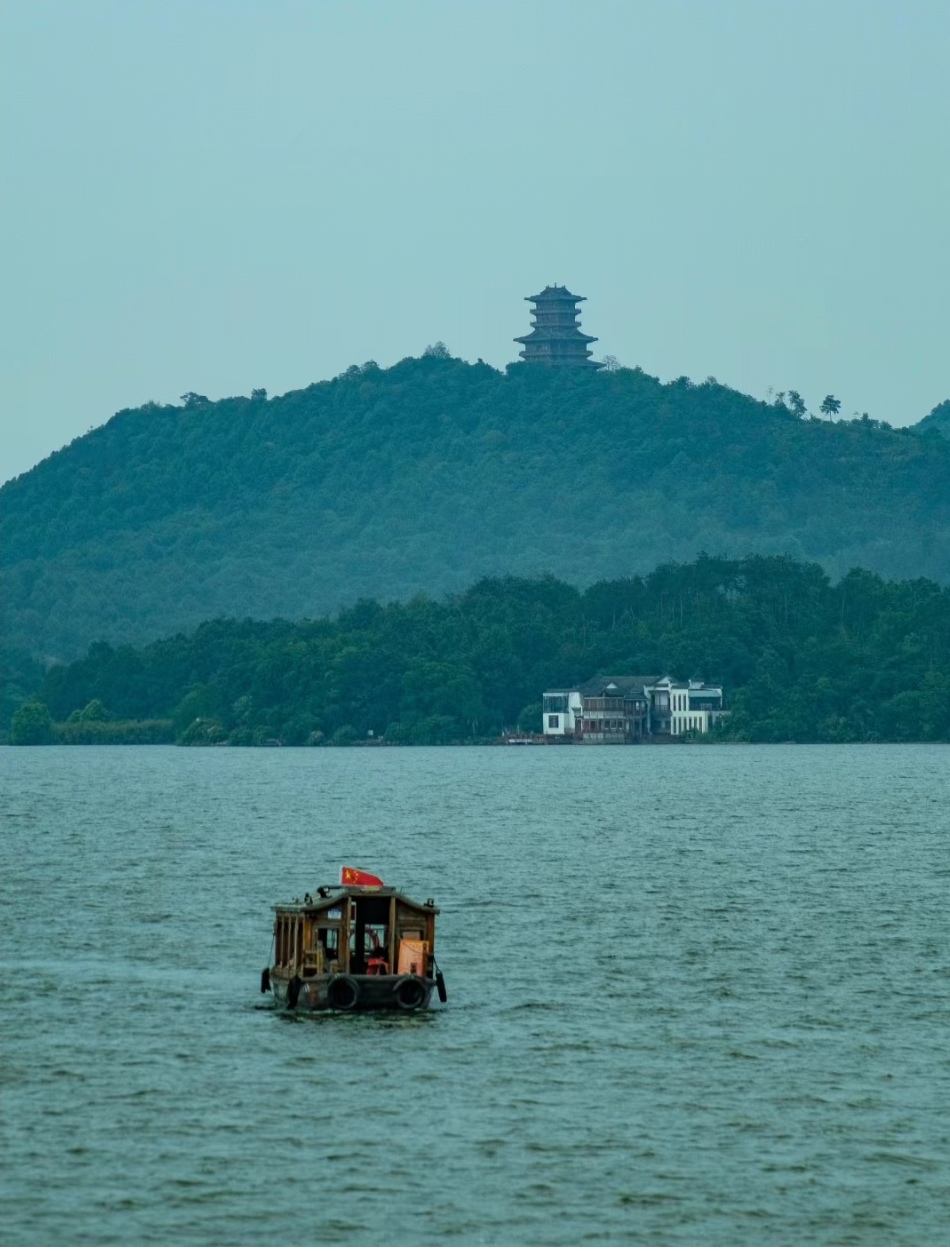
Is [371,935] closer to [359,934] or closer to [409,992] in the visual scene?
[359,934]

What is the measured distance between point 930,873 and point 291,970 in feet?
150

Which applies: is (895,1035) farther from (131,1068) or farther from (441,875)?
(441,875)

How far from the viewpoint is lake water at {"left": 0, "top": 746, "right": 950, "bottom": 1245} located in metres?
39.0

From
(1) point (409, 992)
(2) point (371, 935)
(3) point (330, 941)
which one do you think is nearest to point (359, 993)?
(1) point (409, 992)

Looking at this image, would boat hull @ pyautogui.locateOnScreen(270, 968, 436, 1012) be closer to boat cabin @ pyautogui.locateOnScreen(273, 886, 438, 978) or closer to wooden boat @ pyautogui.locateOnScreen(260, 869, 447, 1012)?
wooden boat @ pyautogui.locateOnScreen(260, 869, 447, 1012)

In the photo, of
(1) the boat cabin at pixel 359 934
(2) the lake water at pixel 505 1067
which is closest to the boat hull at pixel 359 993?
(1) the boat cabin at pixel 359 934

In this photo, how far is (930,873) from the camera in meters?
96.9

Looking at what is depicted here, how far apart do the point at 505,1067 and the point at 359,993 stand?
623 centimetres

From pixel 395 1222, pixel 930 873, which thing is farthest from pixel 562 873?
pixel 395 1222

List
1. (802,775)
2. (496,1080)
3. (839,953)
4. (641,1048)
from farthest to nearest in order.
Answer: (802,775) → (839,953) → (641,1048) → (496,1080)

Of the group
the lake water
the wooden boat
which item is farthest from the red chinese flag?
the lake water

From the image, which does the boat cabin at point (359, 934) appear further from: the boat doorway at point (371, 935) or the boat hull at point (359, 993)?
the boat hull at point (359, 993)

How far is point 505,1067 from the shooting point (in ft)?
163

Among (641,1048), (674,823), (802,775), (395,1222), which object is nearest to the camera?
(395,1222)
